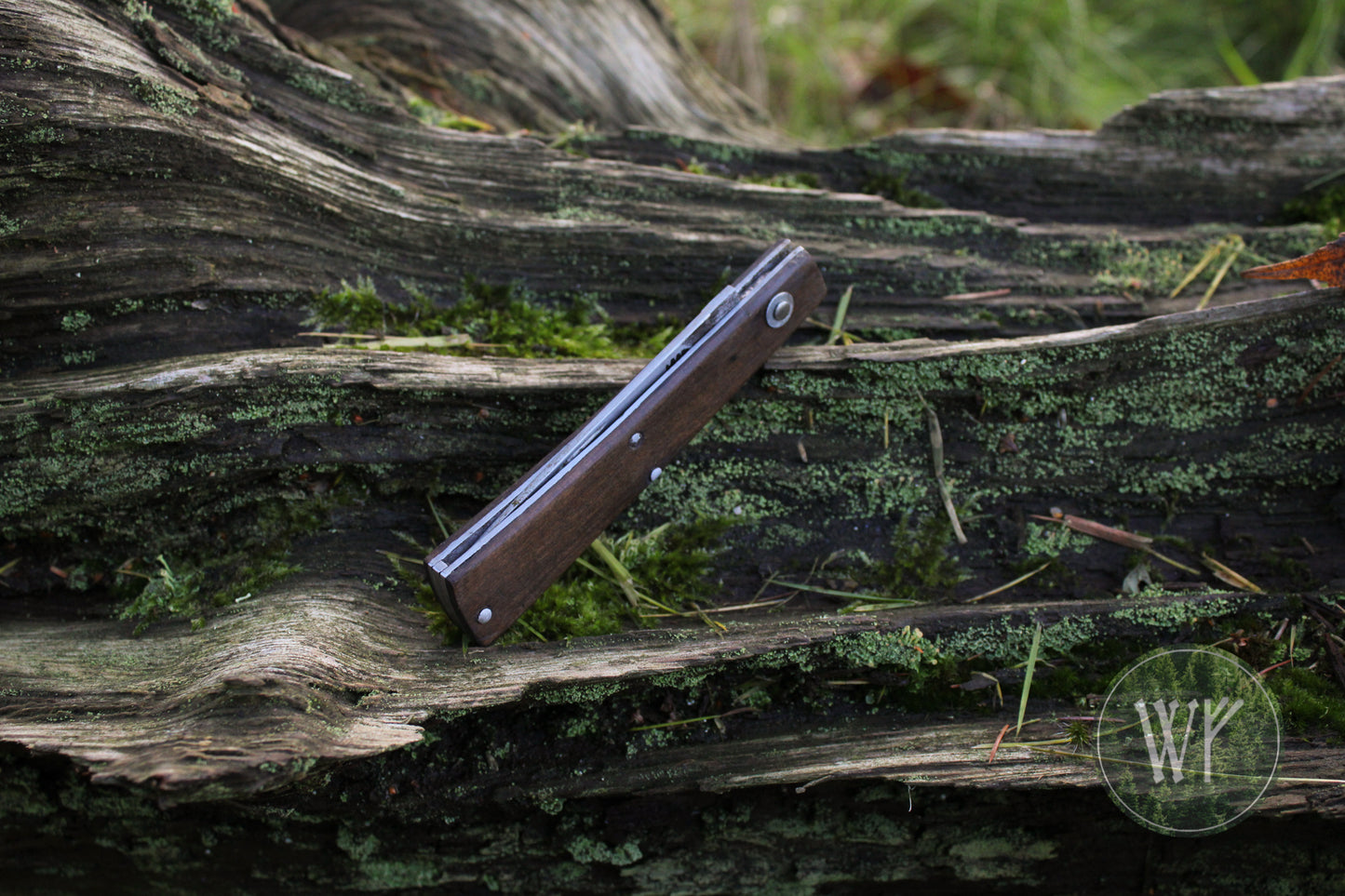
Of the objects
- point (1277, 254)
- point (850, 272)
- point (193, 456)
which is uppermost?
point (1277, 254)

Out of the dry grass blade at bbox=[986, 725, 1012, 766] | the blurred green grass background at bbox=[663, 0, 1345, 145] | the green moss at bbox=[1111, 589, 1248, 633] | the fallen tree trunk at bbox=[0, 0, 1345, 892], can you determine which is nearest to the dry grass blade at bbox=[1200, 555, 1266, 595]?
the fallen tree trunk at bbox=[0, 0, 1345, 892]

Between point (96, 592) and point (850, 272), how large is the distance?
8.34ft

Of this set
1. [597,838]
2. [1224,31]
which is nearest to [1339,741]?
[597,838]

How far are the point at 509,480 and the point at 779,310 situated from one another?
0.94m

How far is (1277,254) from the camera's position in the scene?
2.80 metres

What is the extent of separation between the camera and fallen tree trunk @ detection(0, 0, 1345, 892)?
204 centimetres

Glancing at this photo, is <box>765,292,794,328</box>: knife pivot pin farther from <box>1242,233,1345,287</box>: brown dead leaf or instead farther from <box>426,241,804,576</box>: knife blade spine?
<box>1242,233,1345,287</box>: brown dead leaf

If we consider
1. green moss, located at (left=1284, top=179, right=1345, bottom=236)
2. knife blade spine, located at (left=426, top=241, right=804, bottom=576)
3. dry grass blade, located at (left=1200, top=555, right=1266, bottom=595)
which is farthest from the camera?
green moss, located at (left=1284, top=179, right=1345, bottom=236)

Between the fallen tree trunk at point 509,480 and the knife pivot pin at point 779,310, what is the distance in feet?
0.54

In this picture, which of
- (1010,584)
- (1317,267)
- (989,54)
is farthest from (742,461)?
(989,54)

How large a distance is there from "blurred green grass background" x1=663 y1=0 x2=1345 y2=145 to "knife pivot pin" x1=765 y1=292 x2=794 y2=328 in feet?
11.2

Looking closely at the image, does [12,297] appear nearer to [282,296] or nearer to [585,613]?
[282,296]

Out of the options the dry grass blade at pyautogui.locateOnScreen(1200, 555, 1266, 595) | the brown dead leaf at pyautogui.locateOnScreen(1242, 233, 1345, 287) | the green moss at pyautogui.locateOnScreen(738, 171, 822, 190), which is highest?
the green moss at pyautogui.locateOnScreen(738, 171, 822, 190)

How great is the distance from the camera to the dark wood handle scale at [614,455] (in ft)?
6.47
